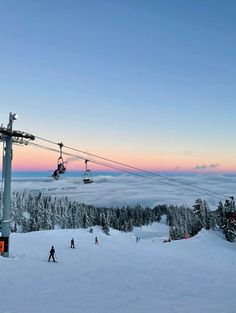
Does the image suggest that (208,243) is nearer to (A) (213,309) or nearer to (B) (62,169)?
(B) (62,169)

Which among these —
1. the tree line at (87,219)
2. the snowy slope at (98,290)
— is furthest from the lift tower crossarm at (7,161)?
the tree line at (87,219)

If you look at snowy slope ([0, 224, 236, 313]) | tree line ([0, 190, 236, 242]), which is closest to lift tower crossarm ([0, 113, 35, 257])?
snowy slope ([0, 224, 236, 313])

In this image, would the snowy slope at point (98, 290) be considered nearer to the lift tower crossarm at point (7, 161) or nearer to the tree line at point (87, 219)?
the lift tower crossarm at point (7, 161)

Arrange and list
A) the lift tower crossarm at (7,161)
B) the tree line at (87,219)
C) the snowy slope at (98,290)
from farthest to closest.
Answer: the tree line at (87,219) < the lift tower crossarm at (7,161) < the snowy slope at (98,290)

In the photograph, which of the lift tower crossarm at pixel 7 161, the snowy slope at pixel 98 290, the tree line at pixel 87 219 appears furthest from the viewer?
the tree line at pixel 87 219

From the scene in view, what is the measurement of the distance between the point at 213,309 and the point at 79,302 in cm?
572

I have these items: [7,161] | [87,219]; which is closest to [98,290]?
[7,161]

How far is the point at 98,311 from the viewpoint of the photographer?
1429 centimetres

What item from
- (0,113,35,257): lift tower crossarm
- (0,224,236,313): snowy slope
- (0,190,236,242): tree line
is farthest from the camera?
(0,190,236,242): tree line

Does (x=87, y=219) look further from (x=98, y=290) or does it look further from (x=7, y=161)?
(x=98, y=290)

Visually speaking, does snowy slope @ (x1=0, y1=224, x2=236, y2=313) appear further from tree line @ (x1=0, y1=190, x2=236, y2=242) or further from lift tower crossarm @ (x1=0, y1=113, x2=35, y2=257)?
tree line @ (x1=0, y1=190, x2=236, y2=242)

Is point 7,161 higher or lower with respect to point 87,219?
higher

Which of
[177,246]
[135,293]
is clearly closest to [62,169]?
[135,293]

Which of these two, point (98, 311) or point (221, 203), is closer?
point (98, 311)
